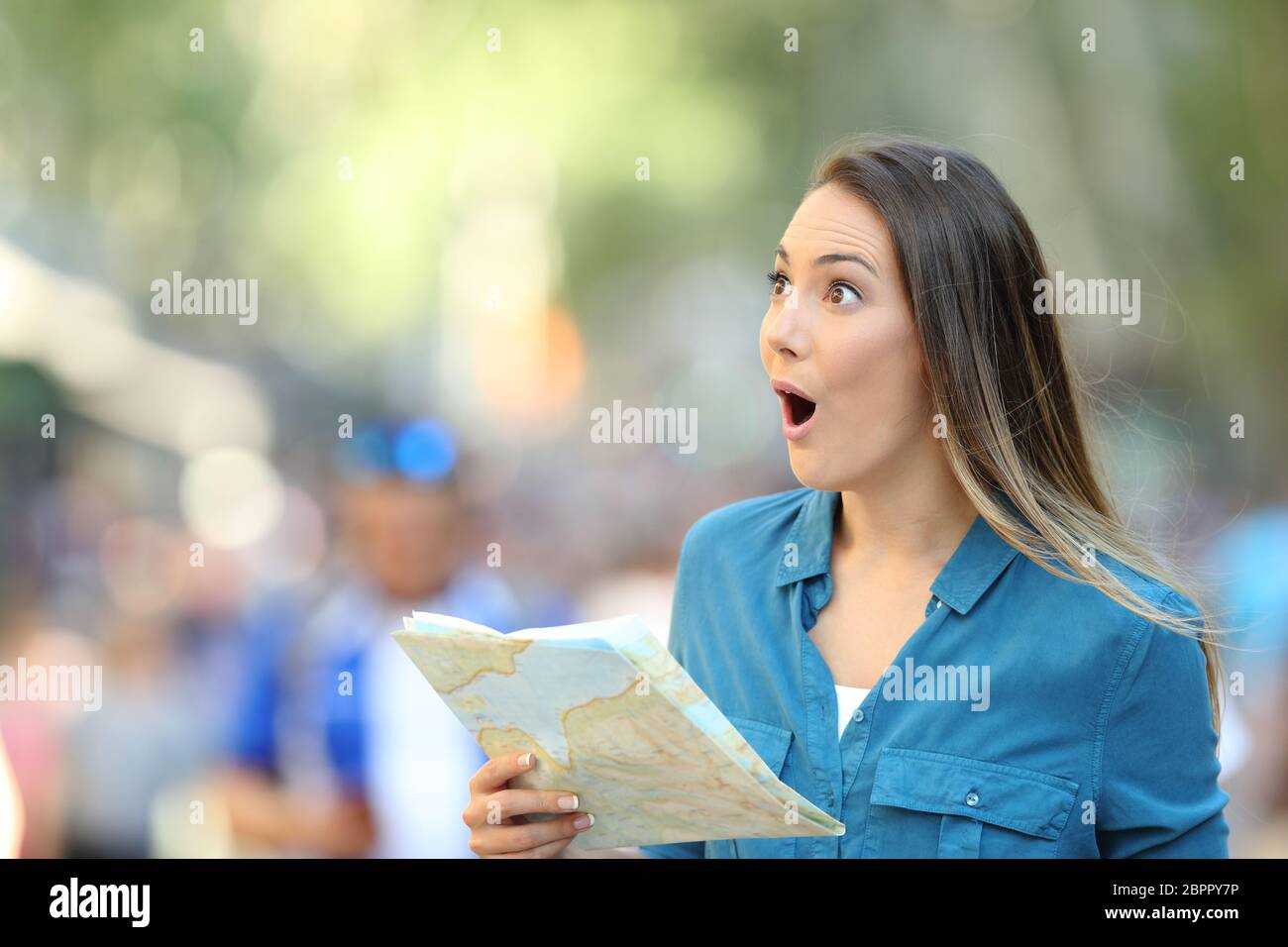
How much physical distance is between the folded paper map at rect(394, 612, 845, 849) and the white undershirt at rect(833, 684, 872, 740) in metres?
0.28

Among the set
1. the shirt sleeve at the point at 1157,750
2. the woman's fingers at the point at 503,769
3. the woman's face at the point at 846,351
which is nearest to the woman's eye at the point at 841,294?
the woman's face at the point at 846,351

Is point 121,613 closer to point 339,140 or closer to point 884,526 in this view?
point 339,140

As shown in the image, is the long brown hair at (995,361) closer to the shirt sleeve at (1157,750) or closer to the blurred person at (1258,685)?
the shirt sleeve at (1157,750)

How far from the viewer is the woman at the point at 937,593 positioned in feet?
5.47

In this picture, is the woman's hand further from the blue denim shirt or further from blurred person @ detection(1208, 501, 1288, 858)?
blurred person @ detection(1208, 501, 1288, 858)

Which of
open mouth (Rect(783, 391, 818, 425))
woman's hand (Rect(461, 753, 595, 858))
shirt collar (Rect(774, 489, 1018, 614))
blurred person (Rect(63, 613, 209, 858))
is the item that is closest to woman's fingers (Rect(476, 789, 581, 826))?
woman's hand (Rect(461, 753, 595, 858))

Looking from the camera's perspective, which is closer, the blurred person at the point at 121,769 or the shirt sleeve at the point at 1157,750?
the shirt sleeve at the point at 1157,750

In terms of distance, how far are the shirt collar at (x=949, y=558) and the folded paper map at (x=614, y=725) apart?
0.45 m

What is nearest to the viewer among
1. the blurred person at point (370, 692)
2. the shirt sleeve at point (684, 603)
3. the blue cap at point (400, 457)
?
the shirt sleeve at point (684, 603)

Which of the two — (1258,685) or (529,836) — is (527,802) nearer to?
(529,836)

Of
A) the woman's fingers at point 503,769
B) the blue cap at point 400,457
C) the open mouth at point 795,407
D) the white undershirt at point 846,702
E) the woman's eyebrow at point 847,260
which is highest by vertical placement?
the blue cap at point 400,457

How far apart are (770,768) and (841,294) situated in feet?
2.31

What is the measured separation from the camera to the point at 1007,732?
5.55 ft

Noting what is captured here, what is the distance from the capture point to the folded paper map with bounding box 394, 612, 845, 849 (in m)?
1.42
